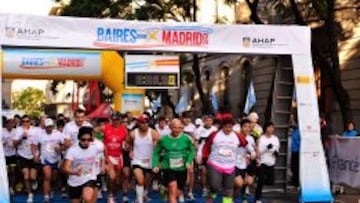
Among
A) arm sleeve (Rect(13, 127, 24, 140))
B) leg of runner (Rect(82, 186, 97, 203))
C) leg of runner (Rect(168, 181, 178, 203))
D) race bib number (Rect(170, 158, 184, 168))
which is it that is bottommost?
leg of runner (Rect(168, 181, 178, 203))

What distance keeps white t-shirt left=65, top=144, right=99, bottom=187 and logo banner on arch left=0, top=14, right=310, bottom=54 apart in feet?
11.0

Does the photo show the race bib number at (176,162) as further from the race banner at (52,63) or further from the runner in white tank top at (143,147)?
the race banner at (52,63)

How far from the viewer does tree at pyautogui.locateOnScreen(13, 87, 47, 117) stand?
8719 cm

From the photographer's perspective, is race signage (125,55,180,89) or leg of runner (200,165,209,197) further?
leg of runner (200,165,209,197)

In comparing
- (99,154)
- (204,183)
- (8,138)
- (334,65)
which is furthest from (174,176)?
(334,65)

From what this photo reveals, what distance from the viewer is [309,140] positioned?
14.8 meters

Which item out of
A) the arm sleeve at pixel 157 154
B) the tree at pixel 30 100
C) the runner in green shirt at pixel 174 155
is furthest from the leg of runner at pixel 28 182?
the tree at pixel 30 100

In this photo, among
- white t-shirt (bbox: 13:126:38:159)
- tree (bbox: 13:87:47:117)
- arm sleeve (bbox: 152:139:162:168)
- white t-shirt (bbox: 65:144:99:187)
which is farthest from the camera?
tree (bbox: 13:87:47:117)

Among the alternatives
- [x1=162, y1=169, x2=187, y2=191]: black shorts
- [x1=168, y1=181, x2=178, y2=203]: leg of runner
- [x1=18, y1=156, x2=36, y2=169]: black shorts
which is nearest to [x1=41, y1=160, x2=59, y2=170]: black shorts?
[x1=18, y1=156, x2=36, y2=169]: black shorts

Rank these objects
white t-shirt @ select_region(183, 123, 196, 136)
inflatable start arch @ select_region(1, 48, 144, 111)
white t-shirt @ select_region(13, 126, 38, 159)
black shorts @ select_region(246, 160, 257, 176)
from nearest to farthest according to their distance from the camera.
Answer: black shorts @ select_region(246, 160, 257, 176)
white t-shirt @ select_region(13, 126, 38, 159)
white t-shirt @ select_region(183, 123, 196, 136)
inflatable start arch @ select_region(1, 48, 144, 111)

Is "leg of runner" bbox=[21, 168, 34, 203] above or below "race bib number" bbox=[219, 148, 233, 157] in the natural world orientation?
below

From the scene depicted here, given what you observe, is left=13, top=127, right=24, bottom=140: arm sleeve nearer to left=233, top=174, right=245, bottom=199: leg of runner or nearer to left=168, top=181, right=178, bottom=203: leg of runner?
left=168, top=181, right=178, bottom=203: leg of runner

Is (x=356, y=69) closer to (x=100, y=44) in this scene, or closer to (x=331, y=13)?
(x=331, y=13)

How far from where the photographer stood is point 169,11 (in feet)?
94.5
